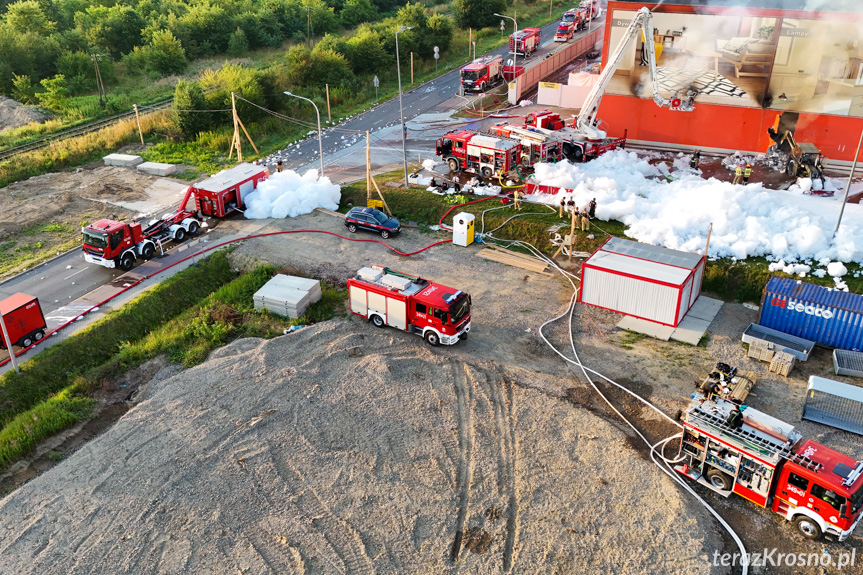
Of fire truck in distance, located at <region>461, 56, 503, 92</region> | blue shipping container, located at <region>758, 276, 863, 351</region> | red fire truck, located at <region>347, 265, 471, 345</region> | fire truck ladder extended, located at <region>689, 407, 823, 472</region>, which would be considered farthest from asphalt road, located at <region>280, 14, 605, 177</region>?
fire truck ladder extended, located at <region>689, 407, 823, 472</region>

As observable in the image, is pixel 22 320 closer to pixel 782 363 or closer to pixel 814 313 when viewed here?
pixel 782 363

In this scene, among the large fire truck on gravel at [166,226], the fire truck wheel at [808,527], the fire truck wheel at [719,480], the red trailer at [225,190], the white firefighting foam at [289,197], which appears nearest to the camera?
the fire truck wheel at [808,527]

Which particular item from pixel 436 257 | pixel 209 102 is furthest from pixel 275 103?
pixel 436 257

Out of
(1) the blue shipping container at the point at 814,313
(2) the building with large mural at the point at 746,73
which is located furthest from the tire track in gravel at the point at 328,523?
(2) the building with large mural at the point at 746,73

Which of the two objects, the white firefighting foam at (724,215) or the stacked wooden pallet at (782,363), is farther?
the white firefighting foam at (724,215)

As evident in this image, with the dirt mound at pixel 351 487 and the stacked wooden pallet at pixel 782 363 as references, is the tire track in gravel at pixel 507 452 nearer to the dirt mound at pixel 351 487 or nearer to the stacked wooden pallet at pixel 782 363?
the dirt mound at pixel 351 487

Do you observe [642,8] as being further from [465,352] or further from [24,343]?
[24,343]

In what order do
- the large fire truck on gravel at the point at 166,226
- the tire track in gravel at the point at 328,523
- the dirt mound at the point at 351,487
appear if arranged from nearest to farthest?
the tire track in gravel at the point at 328,523, the dirt mound at the point at 351,487, the large fire truck on gravel at the point at 166,226
